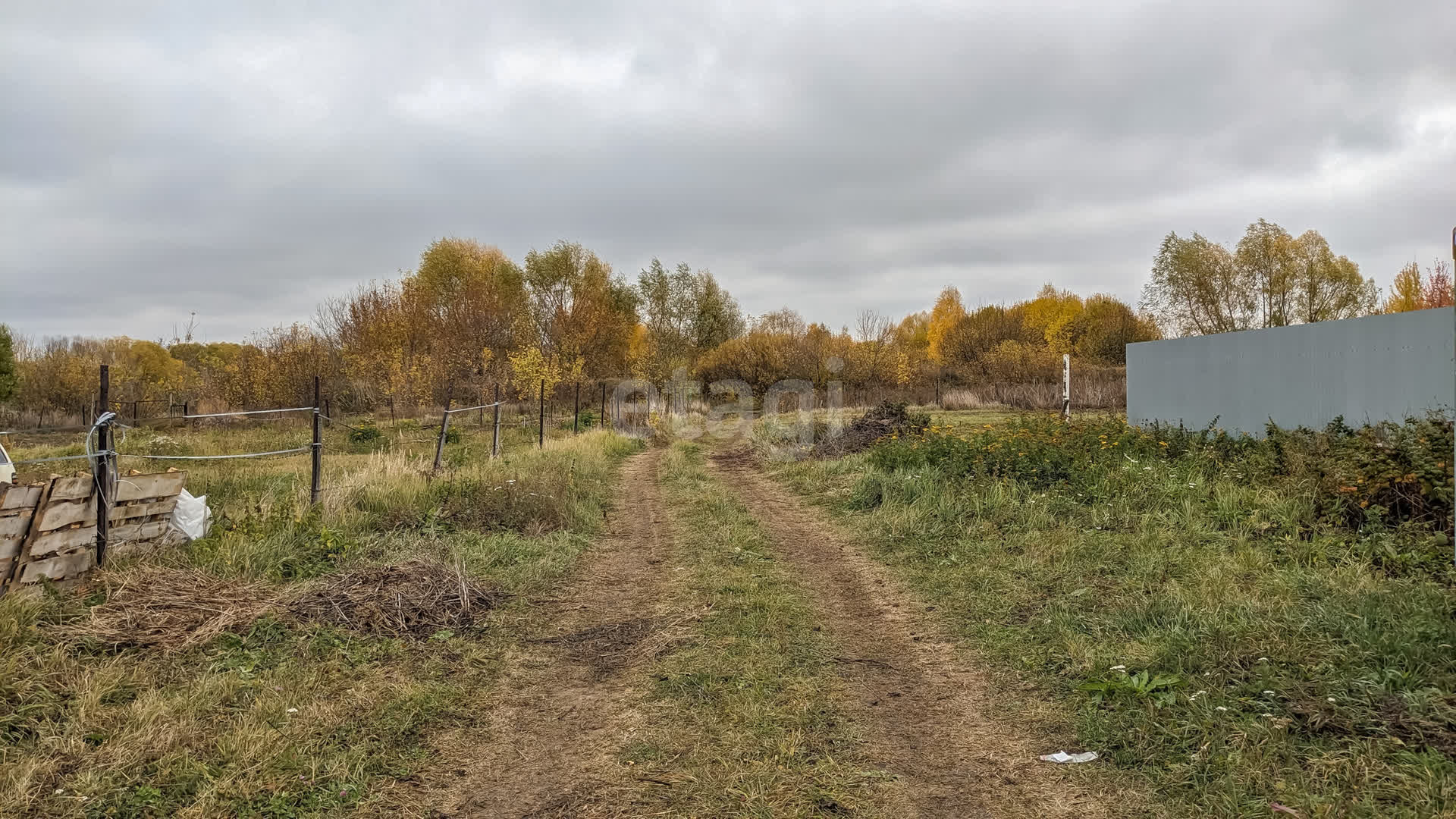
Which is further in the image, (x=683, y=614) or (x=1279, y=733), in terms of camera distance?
(x=683, y=614)

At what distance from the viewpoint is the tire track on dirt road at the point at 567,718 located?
342cm

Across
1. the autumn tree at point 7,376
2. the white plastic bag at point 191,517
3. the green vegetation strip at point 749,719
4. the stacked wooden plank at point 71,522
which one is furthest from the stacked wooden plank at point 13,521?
the autumn tree at point 7,376

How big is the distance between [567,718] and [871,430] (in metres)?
12.7

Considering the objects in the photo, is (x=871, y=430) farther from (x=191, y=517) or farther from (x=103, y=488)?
(x=103, y=488)

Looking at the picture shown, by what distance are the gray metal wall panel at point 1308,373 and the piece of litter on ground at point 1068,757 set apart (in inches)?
270

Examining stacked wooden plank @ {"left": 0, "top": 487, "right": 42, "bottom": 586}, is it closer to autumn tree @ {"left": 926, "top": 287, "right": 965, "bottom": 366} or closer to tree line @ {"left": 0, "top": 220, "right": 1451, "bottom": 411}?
tree line @ {"left": 0, "top": 220, "right": 1451, "bottom": 411}

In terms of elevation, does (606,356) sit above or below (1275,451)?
above

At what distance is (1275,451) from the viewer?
978 cm

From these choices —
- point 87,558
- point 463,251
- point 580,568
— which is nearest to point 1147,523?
point 580,568

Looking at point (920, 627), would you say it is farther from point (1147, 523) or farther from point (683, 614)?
point (1147, 523)

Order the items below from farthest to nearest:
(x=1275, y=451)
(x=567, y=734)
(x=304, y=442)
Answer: (x=304, y=442) → (x=1275, y=451) → (x=567, y=734)

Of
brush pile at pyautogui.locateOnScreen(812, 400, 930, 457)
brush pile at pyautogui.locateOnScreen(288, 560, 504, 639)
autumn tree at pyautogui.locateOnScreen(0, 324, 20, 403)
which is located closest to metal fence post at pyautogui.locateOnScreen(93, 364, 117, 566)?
brush pile at pyautogui.locateOnScreen(288, 560, 504, 639)

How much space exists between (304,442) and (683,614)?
58.3 ft

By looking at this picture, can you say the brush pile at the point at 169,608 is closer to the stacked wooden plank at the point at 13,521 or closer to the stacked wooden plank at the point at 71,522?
the stacked wooden plank at the point at 71,522
